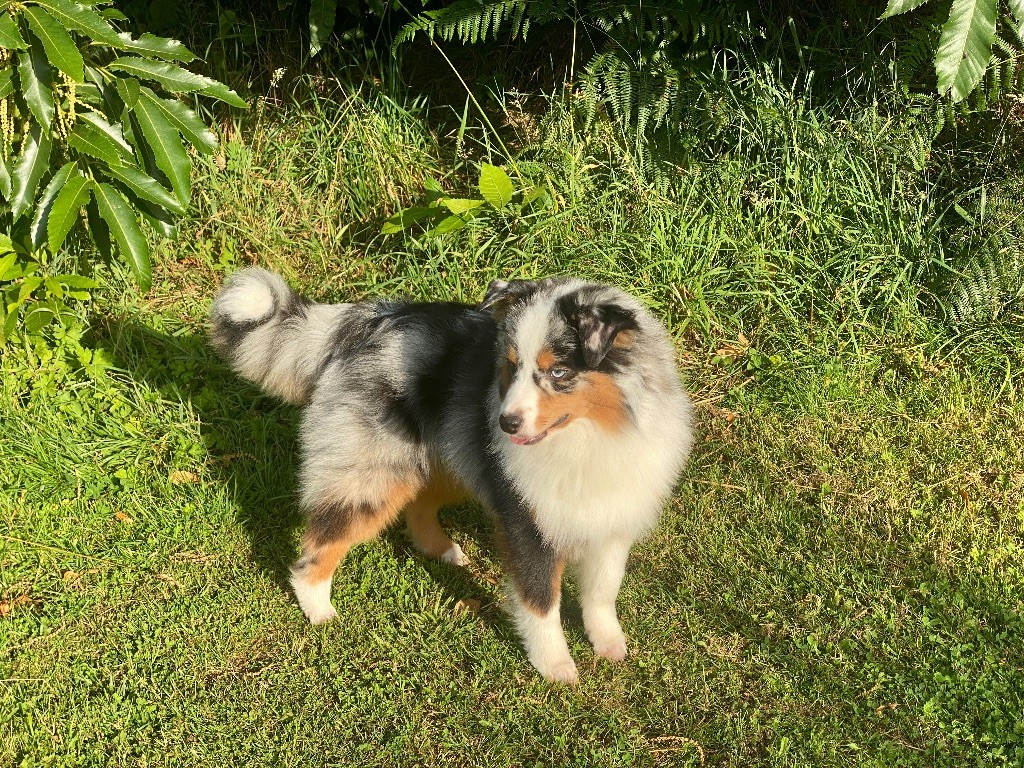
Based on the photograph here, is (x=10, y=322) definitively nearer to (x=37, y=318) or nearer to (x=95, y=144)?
(x=37, y=318)

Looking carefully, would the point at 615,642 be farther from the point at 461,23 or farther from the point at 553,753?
the point at 461,23

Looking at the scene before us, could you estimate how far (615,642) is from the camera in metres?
3.94

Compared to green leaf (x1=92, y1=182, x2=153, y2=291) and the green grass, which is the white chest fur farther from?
green leaf (x1=92, y1=182, x2=153, y2=291)

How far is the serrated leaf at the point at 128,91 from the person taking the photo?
12.8 ft

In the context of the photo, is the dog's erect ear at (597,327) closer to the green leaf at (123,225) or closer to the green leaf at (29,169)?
the green leaf at (123,225)

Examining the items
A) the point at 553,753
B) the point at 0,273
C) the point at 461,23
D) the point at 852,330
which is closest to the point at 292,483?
the point at 0,273

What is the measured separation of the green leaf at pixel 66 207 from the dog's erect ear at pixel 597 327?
223cm

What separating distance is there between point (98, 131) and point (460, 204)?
6.25 ft

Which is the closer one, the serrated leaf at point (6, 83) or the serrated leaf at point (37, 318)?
the serrated leaf at point (6, 83)

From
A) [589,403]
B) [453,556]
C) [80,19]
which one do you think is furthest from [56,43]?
[453,556]

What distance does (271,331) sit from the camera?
402 cm

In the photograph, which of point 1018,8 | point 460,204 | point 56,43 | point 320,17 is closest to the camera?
point 1018,8

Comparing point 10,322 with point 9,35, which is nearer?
point 9,35

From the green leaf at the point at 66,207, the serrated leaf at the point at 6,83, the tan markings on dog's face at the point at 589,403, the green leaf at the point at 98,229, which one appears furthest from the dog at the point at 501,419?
the serrated leaf at the point at 6,83
